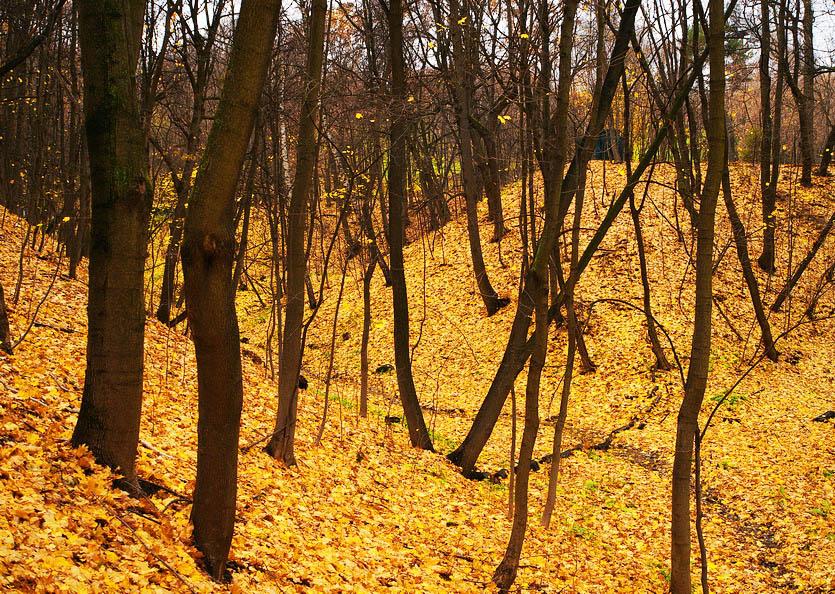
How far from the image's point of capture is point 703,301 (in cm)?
480

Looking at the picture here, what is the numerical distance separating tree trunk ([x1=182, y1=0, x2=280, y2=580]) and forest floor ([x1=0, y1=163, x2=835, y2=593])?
3.19 feet

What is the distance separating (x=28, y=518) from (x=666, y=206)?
58.4 feet

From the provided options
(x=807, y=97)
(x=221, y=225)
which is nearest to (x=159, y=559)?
(x=221, y=225)

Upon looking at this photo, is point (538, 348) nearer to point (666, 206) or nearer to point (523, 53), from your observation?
point (523, 53)

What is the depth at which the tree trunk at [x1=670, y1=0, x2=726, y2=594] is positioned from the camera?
471cm

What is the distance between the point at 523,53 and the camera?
6297 mm

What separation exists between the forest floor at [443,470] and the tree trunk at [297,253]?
347 millimetres

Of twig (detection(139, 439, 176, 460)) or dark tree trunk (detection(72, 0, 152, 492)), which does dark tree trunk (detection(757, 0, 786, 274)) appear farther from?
dark tree trunk (detection(72, 0, 152, 492))

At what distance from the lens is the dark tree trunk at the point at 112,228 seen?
12.3 ft

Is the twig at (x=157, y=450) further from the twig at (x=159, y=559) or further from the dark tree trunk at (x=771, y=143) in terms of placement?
the dark tree trunk at (x=771, y=143)

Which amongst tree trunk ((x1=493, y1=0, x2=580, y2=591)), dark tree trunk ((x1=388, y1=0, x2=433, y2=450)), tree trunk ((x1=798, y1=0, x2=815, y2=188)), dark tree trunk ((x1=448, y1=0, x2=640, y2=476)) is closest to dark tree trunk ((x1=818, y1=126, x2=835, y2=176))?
tree trunk ((x1=798, y1=0, x2=815, y2=188))

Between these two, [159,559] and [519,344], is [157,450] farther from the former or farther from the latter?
[519,344]

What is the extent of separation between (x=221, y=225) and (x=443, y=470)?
5.85 meters

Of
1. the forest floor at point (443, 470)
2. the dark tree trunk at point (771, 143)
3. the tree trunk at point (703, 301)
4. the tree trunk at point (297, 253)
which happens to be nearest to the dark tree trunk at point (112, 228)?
the forest floor at point (443, 470)
